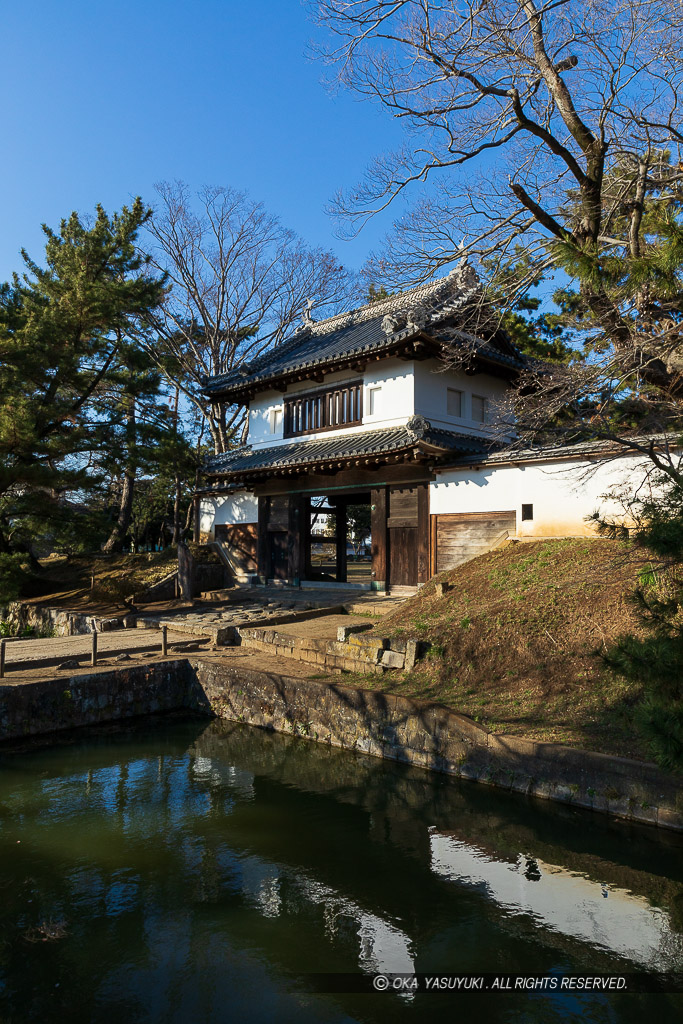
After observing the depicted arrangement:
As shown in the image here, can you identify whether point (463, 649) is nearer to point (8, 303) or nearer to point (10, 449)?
point (10, 449)

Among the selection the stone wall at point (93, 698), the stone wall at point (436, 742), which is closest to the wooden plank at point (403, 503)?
the stone wall at point (436, 742)

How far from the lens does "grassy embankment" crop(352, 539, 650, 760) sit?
7.61 meters

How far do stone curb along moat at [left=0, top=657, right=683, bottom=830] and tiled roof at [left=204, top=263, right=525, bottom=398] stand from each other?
7406 mm

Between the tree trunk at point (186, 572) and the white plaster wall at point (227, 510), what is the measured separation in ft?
7.68

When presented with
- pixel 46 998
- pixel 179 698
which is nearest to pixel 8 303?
pixel 179 698

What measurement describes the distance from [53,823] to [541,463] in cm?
1051

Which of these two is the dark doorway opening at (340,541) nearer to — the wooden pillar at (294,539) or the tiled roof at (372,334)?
the wooden pillar at (294,539)

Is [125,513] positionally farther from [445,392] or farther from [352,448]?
[445,392]

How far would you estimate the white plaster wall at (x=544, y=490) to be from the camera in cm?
1192

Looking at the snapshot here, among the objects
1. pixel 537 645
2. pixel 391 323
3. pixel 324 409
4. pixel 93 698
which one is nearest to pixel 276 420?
pixel 324 409

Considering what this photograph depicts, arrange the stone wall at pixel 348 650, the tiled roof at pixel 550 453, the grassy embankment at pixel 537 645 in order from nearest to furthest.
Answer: the grassy embankment at pixel 537 645
the stone wall at pixel 348 650
the tiled roof at pixel 550 453

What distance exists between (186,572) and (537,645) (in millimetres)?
12841

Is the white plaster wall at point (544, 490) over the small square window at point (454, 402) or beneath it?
beneath

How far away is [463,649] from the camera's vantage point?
966 centimetres
